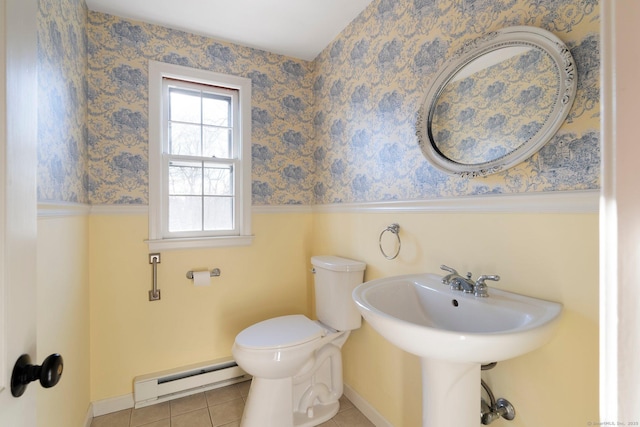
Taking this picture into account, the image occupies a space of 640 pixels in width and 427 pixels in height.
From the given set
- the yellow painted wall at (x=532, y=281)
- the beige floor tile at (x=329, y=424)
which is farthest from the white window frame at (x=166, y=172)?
the beige floor tile at (x=329, y=424)

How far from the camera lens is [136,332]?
73.6 inches

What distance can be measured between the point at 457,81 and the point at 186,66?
67.6 inches

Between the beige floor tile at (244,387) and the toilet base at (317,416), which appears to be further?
the beige floor tile at (244,387)

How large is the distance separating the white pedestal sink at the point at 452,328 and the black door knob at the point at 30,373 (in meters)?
0.74

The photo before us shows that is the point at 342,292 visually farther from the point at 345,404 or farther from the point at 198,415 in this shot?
the point at 198,415

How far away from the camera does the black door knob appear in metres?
0.47

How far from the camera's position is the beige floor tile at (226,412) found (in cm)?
171

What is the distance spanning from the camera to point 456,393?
37.9 inches

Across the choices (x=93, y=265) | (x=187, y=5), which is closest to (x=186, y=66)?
(x=187, y=5)

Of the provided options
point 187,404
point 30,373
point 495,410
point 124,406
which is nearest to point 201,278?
point 187,404

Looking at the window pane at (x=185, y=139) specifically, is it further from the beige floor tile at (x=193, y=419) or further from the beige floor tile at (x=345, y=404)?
the beige floor tile at (x=345, y=404)

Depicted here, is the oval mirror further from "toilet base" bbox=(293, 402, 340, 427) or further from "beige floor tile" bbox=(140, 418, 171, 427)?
"beige floor tile" bbox=(140, 418, 171, 427)

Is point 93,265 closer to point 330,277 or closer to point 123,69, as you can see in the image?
point 123,69

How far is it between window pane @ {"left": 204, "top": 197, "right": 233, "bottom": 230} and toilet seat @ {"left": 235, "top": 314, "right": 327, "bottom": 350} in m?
0.80
